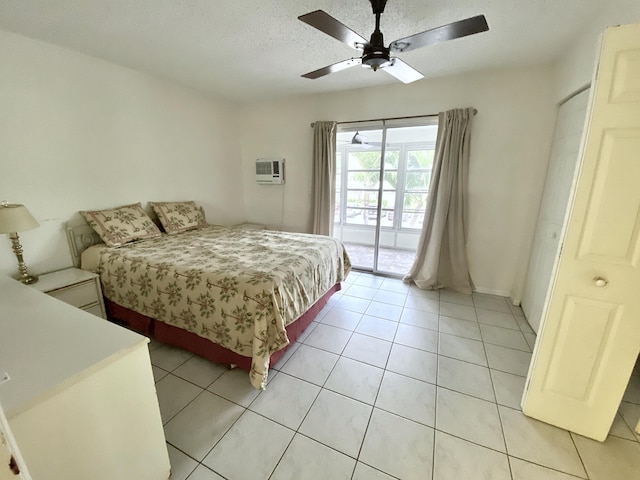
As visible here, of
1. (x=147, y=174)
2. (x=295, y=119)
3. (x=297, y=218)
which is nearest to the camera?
(x=147, y=174)

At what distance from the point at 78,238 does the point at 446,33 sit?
3375 millimetres

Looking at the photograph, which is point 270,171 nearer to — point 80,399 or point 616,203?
point 80,399

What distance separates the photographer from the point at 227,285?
1.75 metres

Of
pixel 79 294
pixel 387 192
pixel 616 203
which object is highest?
pixel 616 203

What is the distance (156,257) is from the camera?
2176 mm

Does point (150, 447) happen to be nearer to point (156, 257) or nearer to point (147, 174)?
point (156, 257)

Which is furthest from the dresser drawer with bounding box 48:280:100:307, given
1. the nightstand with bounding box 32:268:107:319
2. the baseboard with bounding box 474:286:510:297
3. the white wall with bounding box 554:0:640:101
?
the baseboard with bounding box 474:286:510:297

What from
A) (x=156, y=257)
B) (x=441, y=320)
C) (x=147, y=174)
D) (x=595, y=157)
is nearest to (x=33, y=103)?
(x=147, y=174)

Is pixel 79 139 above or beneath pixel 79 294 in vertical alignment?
above

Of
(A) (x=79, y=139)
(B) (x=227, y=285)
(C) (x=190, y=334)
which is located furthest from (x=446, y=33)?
(A) (x=79, y=139)

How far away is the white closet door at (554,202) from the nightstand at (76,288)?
375cm

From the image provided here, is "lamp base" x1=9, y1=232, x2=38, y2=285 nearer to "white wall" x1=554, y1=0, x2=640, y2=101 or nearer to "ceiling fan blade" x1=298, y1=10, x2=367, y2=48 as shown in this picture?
"ceiling fan blade" x1=298, y1=10, x2=367, y2=48

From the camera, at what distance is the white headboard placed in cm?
242

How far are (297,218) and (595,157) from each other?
336cm
